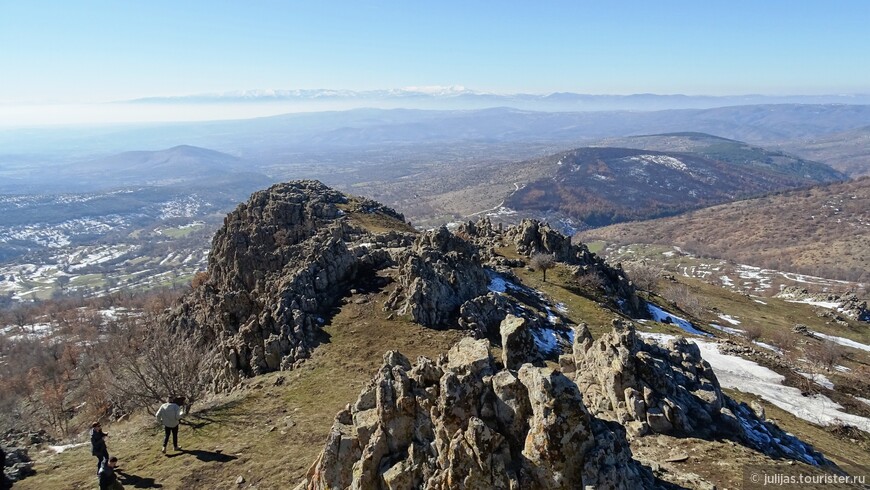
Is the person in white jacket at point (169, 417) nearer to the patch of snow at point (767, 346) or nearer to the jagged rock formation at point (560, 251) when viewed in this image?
the jagged rock formation at point (560, 251)

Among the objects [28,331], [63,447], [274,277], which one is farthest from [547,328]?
[28,331]

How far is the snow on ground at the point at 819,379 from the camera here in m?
37.9

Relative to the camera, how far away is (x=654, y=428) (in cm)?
1850

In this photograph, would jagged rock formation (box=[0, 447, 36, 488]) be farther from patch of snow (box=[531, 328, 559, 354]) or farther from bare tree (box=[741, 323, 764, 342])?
bare tree (box=[741, 323, 764, 342])

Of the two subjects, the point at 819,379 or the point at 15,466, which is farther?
the point at 819,379

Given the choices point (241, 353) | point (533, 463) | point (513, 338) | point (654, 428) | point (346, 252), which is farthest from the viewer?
point (346, 252)

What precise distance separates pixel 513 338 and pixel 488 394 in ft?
21.4

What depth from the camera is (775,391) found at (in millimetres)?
34594

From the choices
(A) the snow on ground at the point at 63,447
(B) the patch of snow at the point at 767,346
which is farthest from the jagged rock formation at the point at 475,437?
(B) the patch of snow at the point at 767,346

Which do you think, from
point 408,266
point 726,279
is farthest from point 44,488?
point 726,279

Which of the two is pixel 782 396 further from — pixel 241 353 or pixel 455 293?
pixel 241 353

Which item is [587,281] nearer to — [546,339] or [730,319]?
[546,339]

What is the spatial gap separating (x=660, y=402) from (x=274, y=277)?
38317 millimetres

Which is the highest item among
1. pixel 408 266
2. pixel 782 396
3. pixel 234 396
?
pixel 408 266
